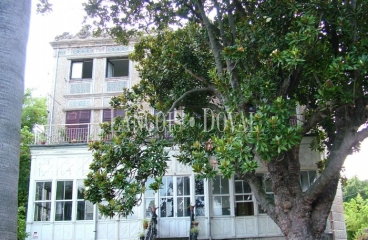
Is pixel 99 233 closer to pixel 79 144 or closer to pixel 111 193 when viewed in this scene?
pixel 79 144

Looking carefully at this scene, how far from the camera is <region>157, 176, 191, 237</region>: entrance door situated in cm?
1577

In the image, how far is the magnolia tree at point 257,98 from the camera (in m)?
8.76

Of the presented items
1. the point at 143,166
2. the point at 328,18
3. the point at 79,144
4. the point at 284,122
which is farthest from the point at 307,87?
the point at 79,144

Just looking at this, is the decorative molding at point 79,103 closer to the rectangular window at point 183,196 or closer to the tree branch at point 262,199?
the rectangular window at point 183,196

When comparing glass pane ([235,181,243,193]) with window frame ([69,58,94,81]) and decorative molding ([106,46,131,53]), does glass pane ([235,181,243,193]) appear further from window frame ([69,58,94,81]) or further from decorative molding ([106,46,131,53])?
window frame ([69,58,94,81])

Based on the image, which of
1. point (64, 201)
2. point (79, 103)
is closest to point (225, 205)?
point (64, 201)

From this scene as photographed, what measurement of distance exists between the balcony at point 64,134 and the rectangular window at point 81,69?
9.76 ft

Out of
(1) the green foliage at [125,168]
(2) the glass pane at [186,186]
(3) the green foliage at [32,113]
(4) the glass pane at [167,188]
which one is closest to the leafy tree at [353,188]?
(3) the green foliage at [32,113]

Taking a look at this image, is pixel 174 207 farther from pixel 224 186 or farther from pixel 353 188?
pixel 353 188

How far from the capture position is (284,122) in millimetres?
8727

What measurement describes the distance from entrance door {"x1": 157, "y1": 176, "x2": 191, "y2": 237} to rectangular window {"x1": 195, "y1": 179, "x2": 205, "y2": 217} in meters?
0.33

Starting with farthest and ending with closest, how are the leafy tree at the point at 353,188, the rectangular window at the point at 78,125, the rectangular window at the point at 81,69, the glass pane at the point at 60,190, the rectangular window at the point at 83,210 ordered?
1. the leafy tree at the point at 353,188
2. the rectangular window at the point at 81,69
3. the rectangular window at the point at 78,125
4. the glass pane at the point at 60,190
5. the rectangular window at the point at 83,210

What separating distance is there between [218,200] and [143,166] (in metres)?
6.44

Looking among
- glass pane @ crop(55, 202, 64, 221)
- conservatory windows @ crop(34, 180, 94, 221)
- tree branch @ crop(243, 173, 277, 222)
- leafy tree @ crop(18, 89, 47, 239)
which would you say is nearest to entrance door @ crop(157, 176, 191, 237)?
conservatory windows @ crop(34, 180, 94, 221)
